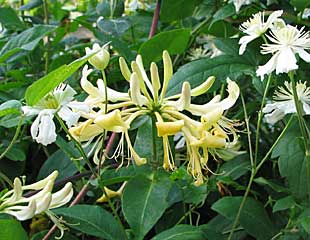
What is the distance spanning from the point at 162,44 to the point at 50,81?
42 centimetres

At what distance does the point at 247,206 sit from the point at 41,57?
57 cm

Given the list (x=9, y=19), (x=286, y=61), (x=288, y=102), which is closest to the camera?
(x=286, y=61)

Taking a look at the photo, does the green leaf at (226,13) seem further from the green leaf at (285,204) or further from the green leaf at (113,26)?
the green leaf at (285,204)

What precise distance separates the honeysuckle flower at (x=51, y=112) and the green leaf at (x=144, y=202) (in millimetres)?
144

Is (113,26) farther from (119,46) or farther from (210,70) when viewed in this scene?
Result: (210,70)

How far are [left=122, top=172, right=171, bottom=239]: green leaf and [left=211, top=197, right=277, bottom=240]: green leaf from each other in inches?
4.6

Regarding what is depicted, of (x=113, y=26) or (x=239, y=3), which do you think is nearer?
(x=239, y=3)

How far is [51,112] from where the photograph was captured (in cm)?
65

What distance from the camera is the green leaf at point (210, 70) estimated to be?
2.92 ft

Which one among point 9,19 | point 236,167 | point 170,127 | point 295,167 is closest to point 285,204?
point 295,167

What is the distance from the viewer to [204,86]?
70 cm

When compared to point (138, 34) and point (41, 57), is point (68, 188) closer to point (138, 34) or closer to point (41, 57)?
point (41, 57)

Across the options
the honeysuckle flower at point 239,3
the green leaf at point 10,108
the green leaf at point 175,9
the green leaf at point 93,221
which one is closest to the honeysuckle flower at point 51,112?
the green leaf at point 10,108

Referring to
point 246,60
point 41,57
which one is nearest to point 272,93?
point 246,60
